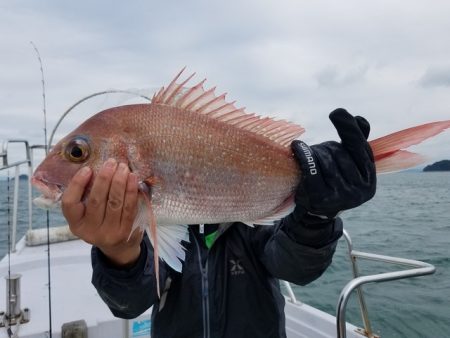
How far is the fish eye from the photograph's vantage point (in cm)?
161

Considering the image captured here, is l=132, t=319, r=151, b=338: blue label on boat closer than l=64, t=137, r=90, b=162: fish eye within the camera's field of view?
No

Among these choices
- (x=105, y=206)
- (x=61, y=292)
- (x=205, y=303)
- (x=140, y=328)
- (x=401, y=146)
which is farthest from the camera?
(x=61, y=292)

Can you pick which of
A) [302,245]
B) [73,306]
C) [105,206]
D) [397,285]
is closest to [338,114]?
[302,245]

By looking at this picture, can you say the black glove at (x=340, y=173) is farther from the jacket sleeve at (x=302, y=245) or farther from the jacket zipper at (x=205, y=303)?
the jacket zipper at (x=205, y=303)

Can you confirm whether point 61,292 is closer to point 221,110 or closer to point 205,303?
point 205,303

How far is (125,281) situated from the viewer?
186 cm

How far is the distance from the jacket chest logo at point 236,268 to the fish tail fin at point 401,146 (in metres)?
0.98

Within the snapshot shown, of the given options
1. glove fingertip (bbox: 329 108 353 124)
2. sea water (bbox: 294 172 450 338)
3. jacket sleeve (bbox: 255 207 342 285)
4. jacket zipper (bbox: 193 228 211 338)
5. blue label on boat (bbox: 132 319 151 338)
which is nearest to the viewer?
glove fingertip (bbox: 329 108 353 124)

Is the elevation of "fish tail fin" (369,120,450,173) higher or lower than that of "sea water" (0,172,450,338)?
higher

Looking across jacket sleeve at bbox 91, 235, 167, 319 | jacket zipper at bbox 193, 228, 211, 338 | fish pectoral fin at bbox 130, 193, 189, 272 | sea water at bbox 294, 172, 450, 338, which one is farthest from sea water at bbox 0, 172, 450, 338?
jacket sleeve at bbox 91, 235, 167, 319

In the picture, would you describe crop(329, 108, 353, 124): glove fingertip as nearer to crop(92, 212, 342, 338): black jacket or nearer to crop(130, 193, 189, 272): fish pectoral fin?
crop(92, 212, 342, 338): black jacket

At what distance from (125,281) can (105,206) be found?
44 centimetres

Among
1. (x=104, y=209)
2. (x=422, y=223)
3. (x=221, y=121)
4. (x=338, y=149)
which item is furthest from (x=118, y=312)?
(x=422, y=223)

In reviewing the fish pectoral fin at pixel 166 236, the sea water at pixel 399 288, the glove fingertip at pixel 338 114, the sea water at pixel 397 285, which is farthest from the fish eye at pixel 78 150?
the sea water at pixel 399 288
